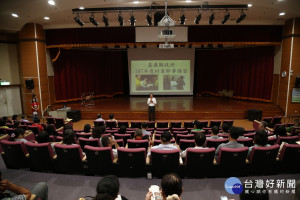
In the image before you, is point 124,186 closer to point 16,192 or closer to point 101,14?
point 16,192

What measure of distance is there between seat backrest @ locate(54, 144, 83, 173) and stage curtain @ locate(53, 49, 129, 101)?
9.11m

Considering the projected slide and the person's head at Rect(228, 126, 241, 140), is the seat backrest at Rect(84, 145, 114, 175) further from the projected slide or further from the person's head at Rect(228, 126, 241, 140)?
the projected slide

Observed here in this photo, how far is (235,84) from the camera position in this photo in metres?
13.4

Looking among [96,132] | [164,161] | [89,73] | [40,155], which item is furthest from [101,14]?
[164,161]

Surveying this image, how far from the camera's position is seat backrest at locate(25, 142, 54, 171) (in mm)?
3386

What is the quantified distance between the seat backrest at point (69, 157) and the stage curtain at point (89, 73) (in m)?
9.11

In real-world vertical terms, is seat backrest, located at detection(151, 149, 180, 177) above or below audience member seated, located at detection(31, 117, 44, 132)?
above

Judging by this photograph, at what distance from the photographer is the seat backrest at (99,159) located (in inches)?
127

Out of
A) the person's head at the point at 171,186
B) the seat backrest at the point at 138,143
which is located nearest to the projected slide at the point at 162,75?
the seat backrest at the point at 138,143

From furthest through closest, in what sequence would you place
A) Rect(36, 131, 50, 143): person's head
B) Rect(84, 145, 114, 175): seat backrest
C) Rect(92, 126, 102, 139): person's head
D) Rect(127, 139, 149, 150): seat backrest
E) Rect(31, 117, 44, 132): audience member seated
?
Rect(31, 117, 44, 132): audience member seated < Rect(92, 126, 102, 139): person's head < Rect(127, 139, 149, 150): seat backrest < Rect(36, 131, 50, 143): person's head < Rect(84, 145, 114, 175): seat backrest

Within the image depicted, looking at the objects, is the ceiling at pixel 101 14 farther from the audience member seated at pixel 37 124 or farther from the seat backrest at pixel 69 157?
the seat backrest at pixel 69 157

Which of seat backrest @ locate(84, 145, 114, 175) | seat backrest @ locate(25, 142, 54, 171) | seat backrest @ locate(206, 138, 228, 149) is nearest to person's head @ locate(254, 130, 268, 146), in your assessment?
seat backrest @ locate(206, 138, 228, 149)

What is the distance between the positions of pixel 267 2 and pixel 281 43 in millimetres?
3930

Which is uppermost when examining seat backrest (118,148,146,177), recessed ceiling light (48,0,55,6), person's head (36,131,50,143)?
recessed ceiling light (48,0,55,6)
